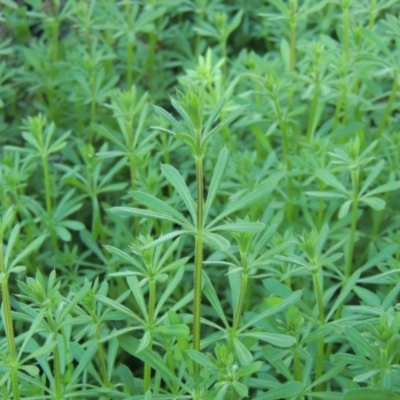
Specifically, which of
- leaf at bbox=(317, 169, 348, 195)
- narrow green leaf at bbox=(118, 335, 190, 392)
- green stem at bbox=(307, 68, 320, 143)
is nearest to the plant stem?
green stem at bbox=(307, 68, 320, 143)

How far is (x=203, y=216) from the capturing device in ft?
3.68

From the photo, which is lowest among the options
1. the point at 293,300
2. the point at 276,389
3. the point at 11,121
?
the point at 11,121

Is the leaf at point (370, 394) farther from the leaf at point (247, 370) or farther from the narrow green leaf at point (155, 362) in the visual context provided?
the narrow green leaf at point (155, 362)

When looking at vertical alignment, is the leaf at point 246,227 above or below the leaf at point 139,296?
above

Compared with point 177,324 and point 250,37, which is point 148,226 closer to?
point 177,324

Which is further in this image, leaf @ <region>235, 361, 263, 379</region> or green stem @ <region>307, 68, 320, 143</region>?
green stem @ <region>307, 68, 320, 143</region>

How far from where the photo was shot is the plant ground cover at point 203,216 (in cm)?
117

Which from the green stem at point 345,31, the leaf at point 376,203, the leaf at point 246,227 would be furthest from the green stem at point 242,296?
the green stem at point 345,31

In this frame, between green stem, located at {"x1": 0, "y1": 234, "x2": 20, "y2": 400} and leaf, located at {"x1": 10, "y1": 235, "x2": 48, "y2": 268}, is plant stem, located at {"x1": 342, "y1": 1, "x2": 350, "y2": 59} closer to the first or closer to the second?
leaf, located at {"x1": 10, "y1": 235, "x2": 48, "y2": 268}

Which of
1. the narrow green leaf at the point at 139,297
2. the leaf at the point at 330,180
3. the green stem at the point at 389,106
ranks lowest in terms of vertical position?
the narrow green leaf at the point at 139,297

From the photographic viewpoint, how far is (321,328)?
124cm

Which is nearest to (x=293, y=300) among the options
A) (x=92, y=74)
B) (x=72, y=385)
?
(x=72, y=385)

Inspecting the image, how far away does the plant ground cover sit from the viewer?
1174mm

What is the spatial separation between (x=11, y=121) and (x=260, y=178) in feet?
3.53
